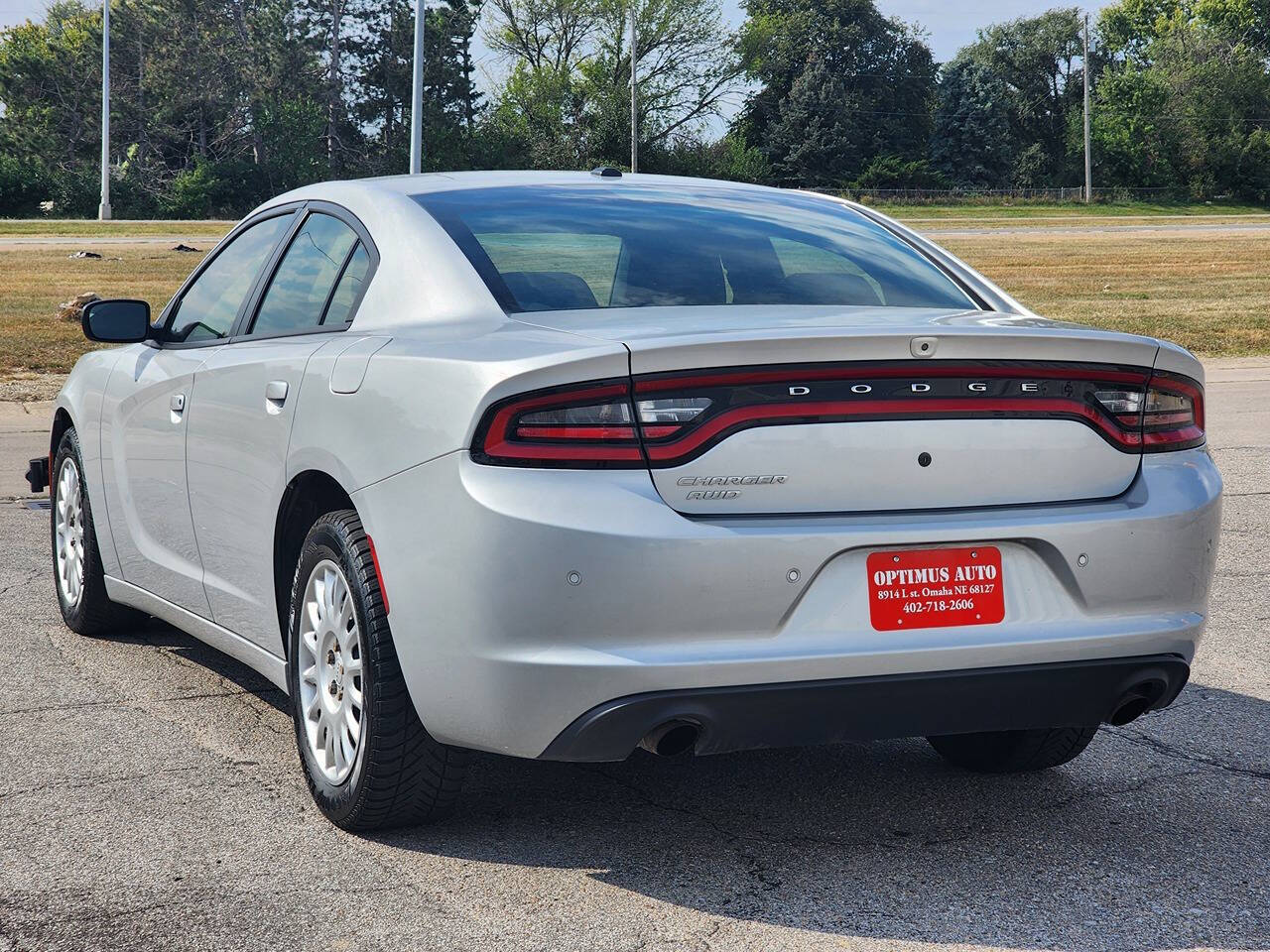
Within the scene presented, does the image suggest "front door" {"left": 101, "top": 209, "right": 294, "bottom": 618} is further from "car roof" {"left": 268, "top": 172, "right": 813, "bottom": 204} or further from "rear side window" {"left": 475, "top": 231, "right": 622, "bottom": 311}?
"rear side window" {"left": 475, "top": 231, "right": 622, "bottom": 311}

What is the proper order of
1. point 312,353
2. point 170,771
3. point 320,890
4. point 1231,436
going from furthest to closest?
point 1231,436
point 170,771
point 312,353
point 320,890

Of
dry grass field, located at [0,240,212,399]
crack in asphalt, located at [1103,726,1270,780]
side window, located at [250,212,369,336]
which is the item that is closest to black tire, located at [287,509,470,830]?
side window, located at [250,212,369,336]

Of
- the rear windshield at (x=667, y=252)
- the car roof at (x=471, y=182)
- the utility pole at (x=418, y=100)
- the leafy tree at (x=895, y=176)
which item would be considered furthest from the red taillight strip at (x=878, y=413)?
the leafy tree at (x=895, y=176)

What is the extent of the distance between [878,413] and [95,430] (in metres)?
3.27

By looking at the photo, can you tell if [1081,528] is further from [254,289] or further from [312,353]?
[254,289]

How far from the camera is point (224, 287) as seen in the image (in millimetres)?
5160

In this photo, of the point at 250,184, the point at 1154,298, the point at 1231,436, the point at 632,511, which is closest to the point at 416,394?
the point at 632,511

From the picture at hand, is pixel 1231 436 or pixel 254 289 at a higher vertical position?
pixel 254 289

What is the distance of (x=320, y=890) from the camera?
349cm

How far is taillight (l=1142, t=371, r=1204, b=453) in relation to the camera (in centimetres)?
371

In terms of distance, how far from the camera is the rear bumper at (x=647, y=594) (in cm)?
323

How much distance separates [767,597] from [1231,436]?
9209 mm

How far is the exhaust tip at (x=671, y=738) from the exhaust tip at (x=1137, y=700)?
1004 mm

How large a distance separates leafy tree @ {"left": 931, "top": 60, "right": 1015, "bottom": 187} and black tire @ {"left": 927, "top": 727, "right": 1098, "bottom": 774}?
3624 inches
